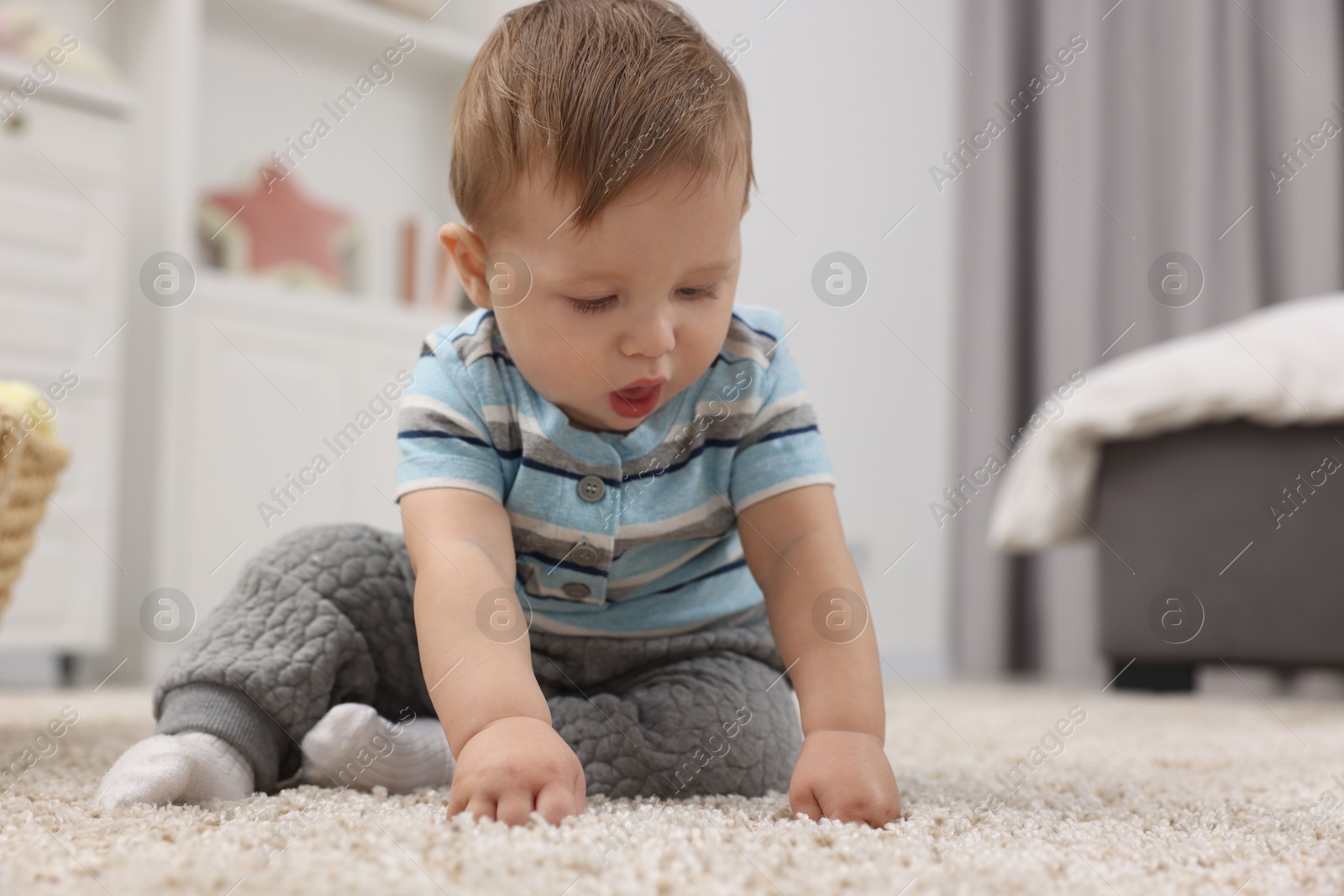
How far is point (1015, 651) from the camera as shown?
2.75 metres

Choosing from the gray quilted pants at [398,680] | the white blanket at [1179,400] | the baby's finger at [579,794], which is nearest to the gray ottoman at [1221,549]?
the white blanket at [1179,400]

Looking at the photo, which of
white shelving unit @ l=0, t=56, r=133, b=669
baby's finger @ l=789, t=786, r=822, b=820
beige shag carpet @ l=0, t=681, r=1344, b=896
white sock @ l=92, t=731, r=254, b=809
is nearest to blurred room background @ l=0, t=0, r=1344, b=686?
white shelving unit @ l=0, t=56, r=133, b=669

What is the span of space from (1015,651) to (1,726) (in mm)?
2266

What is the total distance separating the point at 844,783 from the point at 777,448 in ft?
0.74

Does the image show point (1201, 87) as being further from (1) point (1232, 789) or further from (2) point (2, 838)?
(2) point (2, 838)

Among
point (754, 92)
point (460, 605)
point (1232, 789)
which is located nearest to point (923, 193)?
point (754, 92)

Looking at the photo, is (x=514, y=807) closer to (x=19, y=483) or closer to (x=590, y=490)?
(x=590, y=490)

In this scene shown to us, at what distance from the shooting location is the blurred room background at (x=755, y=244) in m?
1.75

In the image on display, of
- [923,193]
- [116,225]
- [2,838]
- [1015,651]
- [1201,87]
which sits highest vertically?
[1201,87]

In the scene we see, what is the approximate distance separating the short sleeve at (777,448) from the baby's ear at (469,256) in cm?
18

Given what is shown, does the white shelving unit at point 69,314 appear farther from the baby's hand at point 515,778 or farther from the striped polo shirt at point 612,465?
the baby's hand at point 515,778

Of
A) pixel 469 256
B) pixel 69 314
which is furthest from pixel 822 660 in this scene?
pixel 69 314

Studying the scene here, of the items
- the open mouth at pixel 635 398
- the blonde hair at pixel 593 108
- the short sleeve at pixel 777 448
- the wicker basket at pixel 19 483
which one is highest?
the blonde hair at pixel 593 108

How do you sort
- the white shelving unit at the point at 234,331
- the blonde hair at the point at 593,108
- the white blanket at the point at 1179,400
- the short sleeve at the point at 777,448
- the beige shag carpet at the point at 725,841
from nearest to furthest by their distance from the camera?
1. the beige shag carpet at the point at 725,841
2. the blonde hair at the point at 593,108
3. the short sleeve at the point at 777,448
4. the white blanket at the point at 1179,400
5. the white shelving unit at the point at 234,331
